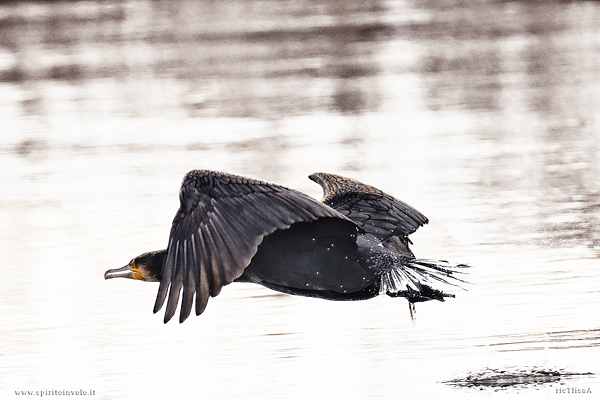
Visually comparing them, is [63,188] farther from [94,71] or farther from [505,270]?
[94,71]

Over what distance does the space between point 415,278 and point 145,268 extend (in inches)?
51.4

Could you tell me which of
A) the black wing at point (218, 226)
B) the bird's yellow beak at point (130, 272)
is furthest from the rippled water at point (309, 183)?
the black wing at point (218, 226)

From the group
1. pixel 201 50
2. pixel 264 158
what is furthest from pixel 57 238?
pixel 201 50

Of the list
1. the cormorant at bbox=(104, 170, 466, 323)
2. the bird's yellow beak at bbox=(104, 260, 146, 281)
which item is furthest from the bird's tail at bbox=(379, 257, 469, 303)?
the bird's yellow beak at bbox=(104, 260, 146, 281)

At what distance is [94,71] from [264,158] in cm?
722

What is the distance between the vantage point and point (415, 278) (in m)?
5.26

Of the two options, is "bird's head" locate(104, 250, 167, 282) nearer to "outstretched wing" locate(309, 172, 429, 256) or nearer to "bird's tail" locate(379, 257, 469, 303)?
"outstretched wing" locate(309, 172, 429, 256)

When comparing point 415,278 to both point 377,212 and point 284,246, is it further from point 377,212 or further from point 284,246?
point 377,212

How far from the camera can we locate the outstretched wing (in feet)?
19.0

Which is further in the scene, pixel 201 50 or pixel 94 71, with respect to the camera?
pixel 201 50

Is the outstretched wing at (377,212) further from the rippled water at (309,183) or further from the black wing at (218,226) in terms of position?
the black wing at (218,226)

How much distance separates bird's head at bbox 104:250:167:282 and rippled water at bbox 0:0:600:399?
0.38 metres

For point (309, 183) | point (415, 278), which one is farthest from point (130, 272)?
point (309, 183)

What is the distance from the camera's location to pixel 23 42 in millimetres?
20734
